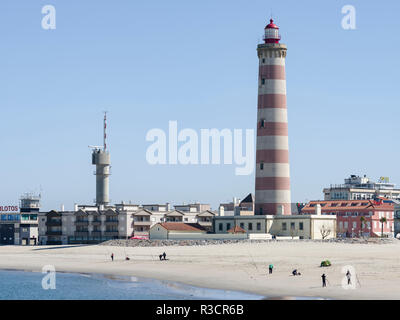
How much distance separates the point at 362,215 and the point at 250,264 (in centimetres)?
7600

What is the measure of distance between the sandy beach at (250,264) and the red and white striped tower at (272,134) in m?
8.56

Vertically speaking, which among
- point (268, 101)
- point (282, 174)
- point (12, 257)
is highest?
point (268, 101)

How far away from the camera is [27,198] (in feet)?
568

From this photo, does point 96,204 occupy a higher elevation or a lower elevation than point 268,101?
lower

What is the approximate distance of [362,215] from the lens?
16100cm

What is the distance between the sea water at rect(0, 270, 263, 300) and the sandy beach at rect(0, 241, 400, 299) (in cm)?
265

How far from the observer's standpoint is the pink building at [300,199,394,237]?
159 m

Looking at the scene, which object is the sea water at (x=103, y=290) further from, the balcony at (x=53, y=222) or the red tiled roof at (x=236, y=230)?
the balcony at (x=53, y=222)

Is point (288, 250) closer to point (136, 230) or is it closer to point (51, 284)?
point (51, 284)

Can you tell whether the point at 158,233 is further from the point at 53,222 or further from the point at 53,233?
the point at 53,222

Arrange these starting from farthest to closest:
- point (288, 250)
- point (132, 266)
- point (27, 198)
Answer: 1. point (27, 198)
2. point (288, 250)
3. point (132, 266)

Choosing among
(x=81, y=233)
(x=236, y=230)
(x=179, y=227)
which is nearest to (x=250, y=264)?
(x=236, y=230)
